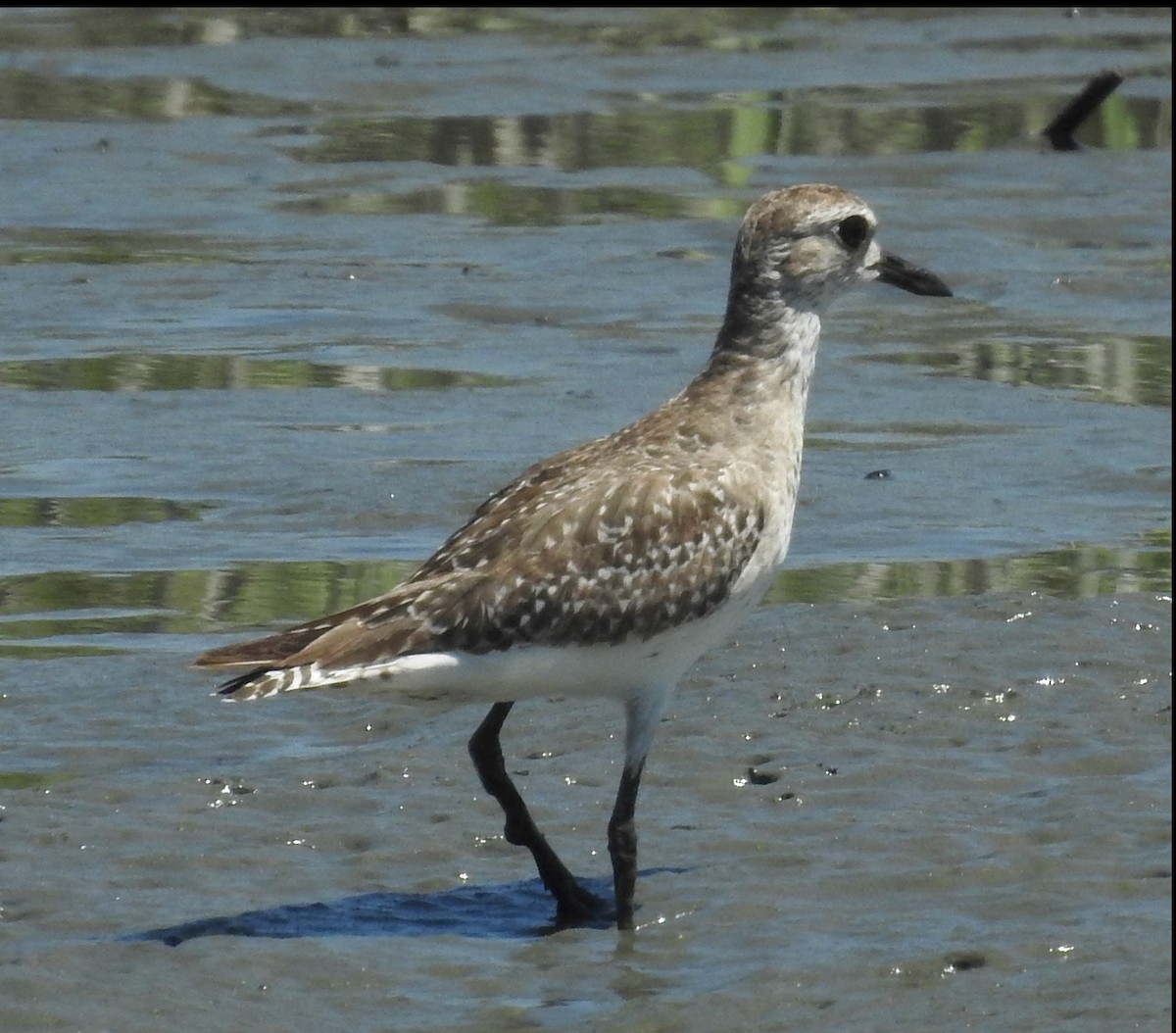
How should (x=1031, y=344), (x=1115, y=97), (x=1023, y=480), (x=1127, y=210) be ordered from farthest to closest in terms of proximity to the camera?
(x=1115, y=97) → (x=1127, y=210) → (x=1031, y=344) → (x=1023, y=480)

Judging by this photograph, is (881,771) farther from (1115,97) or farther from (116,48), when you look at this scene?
(116,48)

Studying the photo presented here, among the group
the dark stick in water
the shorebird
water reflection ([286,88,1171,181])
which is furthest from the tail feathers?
the dark stick in water

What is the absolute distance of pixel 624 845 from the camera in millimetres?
7535

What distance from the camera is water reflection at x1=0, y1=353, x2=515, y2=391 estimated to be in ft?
Answer: 41.9

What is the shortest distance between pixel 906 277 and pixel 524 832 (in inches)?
93.4

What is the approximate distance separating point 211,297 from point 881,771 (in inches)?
276

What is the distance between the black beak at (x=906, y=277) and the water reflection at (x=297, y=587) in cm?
173

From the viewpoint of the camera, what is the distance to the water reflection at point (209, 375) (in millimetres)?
12766

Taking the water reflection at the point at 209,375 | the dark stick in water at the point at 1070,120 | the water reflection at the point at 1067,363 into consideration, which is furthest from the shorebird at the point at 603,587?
the dark stick in water at the point at 1070,120

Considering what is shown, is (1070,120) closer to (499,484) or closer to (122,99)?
(122,99)

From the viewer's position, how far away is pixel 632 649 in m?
7.49

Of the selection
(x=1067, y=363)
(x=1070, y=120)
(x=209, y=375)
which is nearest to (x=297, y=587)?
(x=209, y=375)

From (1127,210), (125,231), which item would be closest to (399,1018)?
(125,231)

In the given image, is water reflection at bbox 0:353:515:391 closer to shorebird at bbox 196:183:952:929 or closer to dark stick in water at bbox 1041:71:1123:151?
shorebird at bbox 196:183:952:929
